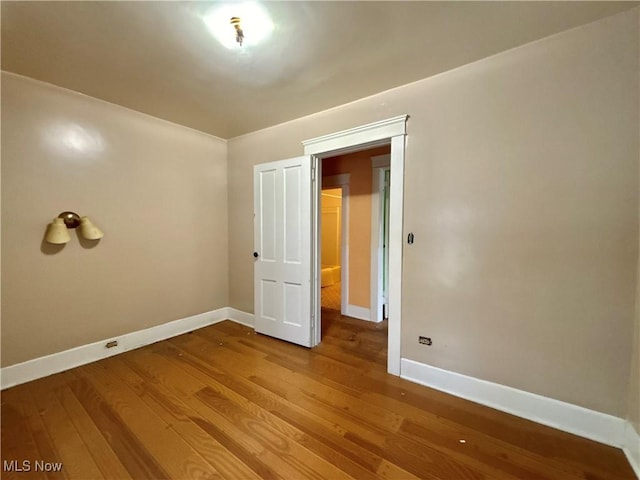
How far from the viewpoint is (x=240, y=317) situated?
3.55 meters

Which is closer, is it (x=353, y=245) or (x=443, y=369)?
(x=443, y=369)

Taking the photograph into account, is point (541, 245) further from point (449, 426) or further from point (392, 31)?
point (392, 31)

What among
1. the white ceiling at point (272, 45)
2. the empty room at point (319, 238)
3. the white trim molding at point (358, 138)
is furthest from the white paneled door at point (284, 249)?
the white ceiling at point (272, 45)

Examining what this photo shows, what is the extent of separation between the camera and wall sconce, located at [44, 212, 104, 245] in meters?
2.18

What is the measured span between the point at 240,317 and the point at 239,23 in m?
3.18

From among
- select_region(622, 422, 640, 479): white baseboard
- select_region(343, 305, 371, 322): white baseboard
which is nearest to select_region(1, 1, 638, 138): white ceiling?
select_region(622, 422, 640, 479): white baseboard

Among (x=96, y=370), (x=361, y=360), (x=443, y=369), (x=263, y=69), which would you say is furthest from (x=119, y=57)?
(x=443, y=369)

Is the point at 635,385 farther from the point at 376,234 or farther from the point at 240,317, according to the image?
the point at 240,317

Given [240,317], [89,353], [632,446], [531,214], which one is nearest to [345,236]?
[240,317]

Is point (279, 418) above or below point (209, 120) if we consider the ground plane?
below

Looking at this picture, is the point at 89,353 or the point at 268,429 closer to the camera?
the point at 268,429

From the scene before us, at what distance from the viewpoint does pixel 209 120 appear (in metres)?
2.95

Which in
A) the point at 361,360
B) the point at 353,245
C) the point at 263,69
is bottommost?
the point at 361,360

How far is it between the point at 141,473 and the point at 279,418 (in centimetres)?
77
